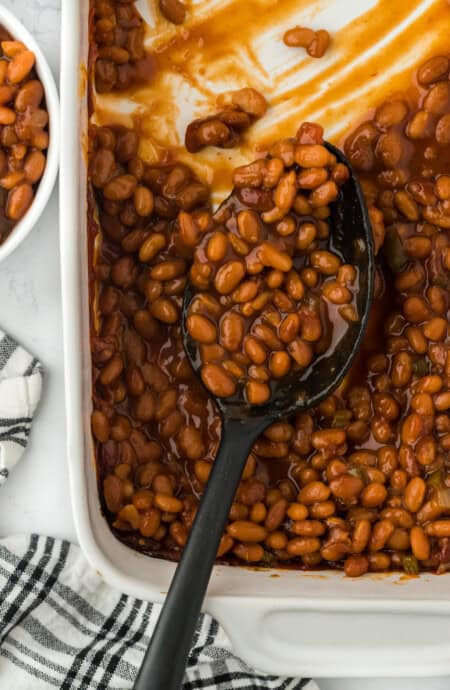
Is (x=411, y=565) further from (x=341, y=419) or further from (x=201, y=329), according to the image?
(x=201, y=329)

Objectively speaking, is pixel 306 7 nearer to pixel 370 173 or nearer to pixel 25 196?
pixel 370 173

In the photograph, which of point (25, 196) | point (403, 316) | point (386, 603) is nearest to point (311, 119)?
point (403, 316)

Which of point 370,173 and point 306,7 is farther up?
point 306,7

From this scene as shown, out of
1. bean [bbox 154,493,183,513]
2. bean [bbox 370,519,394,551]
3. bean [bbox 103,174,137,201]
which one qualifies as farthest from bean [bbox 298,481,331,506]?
bean [bbox 103,174,137,201]

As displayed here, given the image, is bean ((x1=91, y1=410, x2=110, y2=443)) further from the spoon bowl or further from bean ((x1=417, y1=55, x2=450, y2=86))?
bean ((x1=417, y1=55, x2=450, y2=86))

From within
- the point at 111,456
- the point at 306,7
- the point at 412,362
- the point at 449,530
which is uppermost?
the point at 306,7

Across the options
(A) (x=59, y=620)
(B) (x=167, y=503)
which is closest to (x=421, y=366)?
(B) (x=167, y=503)

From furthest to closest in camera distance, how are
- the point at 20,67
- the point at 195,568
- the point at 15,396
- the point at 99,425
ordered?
1. the point at 15,396
2. the point at 20,67
3. the point at 99,425
4. the point at 195,568
